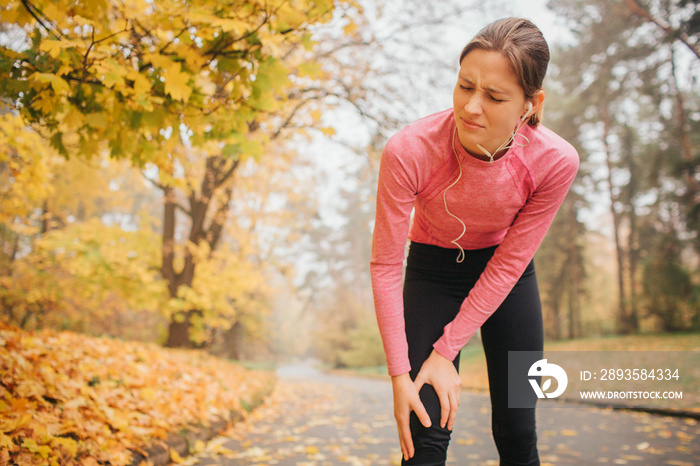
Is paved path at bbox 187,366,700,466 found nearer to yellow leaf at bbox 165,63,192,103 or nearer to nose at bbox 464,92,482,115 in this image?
yellow leaf at bbox 165,63,192,103

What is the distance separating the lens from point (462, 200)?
161cm

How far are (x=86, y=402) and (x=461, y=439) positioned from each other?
3581 mm

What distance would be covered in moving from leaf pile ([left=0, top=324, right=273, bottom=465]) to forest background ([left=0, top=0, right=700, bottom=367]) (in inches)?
60.1

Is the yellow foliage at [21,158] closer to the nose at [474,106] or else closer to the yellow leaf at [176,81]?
the yellow leaf at [176,81]

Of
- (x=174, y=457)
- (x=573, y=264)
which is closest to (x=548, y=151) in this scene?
(x=174, y=457)

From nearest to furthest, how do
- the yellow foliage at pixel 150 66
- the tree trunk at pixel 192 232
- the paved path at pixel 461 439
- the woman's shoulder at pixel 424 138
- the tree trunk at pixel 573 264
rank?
the woman's shoulder at pixel 424 138
the yellow foliage at pixel 150 66
the paved path at pixel 461 439
the tree trunk at pixel 192 232
the tree trunk at pixel 573 264

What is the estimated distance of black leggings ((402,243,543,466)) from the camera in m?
1.65

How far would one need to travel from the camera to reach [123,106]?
2428mm

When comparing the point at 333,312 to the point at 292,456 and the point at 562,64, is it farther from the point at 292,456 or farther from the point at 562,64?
the point at 292,456

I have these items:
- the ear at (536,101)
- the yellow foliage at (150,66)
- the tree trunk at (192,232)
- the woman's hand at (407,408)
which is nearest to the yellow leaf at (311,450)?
the woman's hand at (407,408)

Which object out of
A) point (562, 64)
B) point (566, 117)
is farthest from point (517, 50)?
point (566, 117)

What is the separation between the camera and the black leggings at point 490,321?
1.65 meters

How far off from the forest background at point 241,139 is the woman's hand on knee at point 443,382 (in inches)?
69.5

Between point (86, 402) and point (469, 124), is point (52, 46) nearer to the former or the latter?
point (469, 124)
